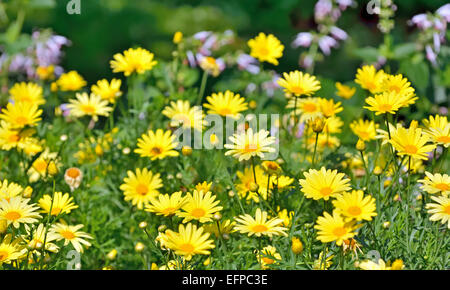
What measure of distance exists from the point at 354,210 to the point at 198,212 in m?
0.28

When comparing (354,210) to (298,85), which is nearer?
(354,210)

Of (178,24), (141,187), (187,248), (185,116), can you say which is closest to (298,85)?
(185,116)

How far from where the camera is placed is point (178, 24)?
297 cm

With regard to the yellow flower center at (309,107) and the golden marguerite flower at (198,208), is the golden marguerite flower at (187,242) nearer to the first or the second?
the golden marguerite flower at (198,208)

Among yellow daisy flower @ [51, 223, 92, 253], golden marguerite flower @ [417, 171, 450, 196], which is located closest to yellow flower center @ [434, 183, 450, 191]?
golden marguerite flower @ [417, 171, 450, 196]

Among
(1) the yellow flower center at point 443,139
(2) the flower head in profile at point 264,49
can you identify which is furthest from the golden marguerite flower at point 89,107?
(1) the yellow flower center at point 443,139

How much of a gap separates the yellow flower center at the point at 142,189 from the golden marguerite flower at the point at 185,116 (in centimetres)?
21

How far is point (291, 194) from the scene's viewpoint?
146 cm

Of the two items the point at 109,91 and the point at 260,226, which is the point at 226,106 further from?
the point at 260,226

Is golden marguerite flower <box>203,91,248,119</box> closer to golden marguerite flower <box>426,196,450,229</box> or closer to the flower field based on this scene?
the flower field

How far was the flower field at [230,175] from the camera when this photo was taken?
115 centimetres

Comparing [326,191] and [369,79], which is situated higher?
[369,79]

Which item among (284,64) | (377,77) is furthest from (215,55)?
(377,77)
